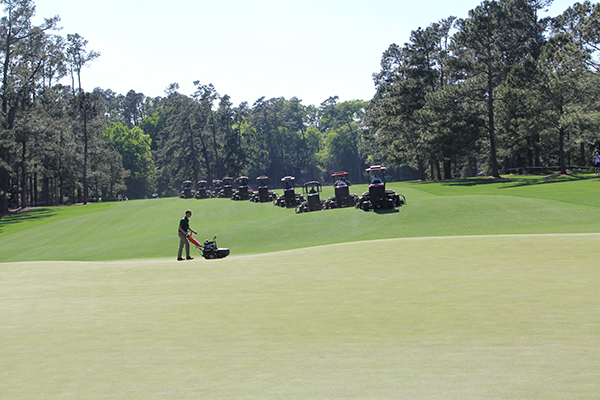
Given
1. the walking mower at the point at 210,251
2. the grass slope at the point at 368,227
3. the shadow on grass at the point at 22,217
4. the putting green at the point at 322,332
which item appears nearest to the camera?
the putting green at the point at 322,332

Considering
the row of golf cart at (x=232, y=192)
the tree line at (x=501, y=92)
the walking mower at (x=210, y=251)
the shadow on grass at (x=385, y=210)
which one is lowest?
the walking mower at (x=210, y=251)

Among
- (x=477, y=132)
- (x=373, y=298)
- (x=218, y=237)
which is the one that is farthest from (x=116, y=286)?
(x=477, y=132)

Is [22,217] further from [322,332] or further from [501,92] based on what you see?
[322,332]

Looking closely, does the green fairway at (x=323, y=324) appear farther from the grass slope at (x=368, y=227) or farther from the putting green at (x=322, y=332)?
the grass slope at (x=368, y=227)

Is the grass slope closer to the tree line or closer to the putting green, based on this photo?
the putting green

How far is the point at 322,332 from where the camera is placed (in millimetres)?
8016

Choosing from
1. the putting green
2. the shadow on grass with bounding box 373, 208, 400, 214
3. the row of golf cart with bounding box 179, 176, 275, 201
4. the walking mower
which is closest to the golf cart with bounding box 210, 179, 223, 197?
the row of golf cart with bounding box 179, 176, 275, 201

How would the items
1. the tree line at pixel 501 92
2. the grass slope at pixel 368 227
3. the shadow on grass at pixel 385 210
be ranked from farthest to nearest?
1. the tree line at pixel 501 92
2. the shadow on grass at pixel 385 210
3. the grass slope at pixel 368 227

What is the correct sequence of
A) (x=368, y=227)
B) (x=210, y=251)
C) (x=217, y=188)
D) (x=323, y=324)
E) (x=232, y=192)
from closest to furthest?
(x=323, y=324), (x=210, y=251), (x=368, y=227), (x=232, y=192), (x=217, y=188)

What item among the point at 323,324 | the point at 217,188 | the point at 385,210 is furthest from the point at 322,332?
the point at 217,188

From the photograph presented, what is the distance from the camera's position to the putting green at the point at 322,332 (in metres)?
5.69

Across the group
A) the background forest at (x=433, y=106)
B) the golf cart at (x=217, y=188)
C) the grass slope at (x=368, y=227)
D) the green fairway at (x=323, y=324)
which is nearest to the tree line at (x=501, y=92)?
the background forest at (x=433, y=106)

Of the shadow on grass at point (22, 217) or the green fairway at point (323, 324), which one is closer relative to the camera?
the green fairway at point (323, 324)

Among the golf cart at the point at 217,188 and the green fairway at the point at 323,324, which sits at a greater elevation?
the golf cart at the point at 217,188
